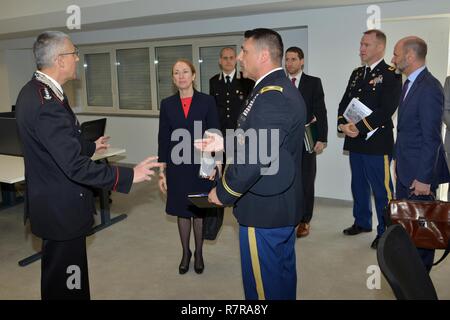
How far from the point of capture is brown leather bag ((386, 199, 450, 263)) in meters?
2.54

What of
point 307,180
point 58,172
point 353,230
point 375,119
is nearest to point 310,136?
point 307,180

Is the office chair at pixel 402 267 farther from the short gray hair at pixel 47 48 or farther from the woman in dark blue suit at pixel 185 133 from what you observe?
the woman in dark blue suit at pixel 185 133

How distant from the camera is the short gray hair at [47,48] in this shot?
2.12 meters

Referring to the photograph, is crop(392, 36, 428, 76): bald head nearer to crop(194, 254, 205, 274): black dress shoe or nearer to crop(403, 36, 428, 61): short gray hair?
crop(403, 36, 428, 61): short gray hair

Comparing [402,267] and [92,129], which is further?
[92,129]

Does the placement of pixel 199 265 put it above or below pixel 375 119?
below

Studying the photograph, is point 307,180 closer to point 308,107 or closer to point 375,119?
point 308,107

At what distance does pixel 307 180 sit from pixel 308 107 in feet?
2.33

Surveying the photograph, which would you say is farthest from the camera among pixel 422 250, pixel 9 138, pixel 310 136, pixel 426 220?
pixel 9 138

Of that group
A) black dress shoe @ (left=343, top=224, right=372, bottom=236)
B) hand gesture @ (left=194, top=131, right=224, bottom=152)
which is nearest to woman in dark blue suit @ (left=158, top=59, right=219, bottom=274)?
hand gesture @ (left=194, top=131, right=224, bottom=152)

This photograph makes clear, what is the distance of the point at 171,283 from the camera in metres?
3.28

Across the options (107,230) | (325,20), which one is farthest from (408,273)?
(325,20)

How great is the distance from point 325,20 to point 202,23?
5.73 ft

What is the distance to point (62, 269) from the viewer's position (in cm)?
228
